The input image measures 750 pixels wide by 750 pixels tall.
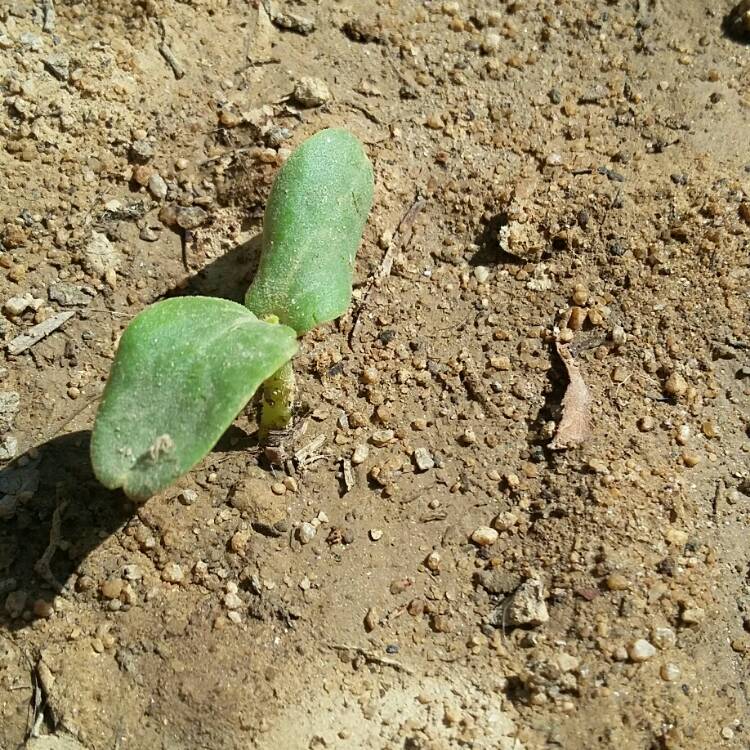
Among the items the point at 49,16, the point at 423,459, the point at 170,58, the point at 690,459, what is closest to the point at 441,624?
the point at 423,459

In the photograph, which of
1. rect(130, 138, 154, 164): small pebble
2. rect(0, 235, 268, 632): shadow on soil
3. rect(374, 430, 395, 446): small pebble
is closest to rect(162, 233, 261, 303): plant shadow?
rect(130, 138, 154, 164): small pebble

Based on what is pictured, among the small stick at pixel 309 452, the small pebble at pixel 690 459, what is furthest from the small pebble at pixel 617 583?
the small stick at pixel 309 452

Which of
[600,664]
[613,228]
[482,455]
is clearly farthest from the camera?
[613,228]

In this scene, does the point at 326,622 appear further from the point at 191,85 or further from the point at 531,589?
the point at 191,85

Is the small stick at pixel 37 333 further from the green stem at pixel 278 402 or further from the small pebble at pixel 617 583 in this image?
the small pebble at pixel 617 583

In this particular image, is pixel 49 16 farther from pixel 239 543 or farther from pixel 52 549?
pixel 239 543

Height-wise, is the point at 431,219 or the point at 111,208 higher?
the point at 431,219

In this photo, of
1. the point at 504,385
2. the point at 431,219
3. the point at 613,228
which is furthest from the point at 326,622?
the point at 613,228
